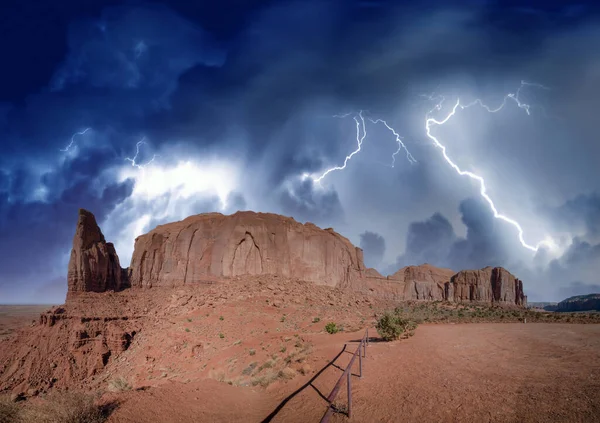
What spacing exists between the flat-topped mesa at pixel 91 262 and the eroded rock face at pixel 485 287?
9752cm

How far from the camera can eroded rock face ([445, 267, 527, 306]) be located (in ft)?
339

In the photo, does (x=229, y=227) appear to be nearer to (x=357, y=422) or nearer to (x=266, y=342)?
(x=266, y=342)

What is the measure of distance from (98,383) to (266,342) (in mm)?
19222

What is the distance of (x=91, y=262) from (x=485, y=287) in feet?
359

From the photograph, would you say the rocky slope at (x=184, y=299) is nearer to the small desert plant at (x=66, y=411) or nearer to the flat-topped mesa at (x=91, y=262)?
the flat-topped mesa at (x=91, y=262)

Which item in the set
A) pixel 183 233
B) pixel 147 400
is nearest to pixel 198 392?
pixel 147 400

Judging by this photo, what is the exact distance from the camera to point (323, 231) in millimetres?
69062

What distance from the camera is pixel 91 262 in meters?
48.8

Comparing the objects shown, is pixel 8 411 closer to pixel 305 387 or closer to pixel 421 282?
pixel 305 387

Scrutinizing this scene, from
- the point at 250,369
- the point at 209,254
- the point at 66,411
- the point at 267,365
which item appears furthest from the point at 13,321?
the point at 66,411

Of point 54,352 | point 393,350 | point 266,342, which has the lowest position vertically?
point 54,352

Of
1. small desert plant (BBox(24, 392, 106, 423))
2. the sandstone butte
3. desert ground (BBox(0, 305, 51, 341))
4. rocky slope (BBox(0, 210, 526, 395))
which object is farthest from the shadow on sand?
desert ground (BBox(0, 305, 51, 341))

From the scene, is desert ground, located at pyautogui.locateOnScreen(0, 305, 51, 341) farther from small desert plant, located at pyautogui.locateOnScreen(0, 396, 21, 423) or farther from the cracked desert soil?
small desert plant, located at pyautogui.locateOnScreen(0, 396, 21, 423)

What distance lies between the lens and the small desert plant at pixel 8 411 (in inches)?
208
